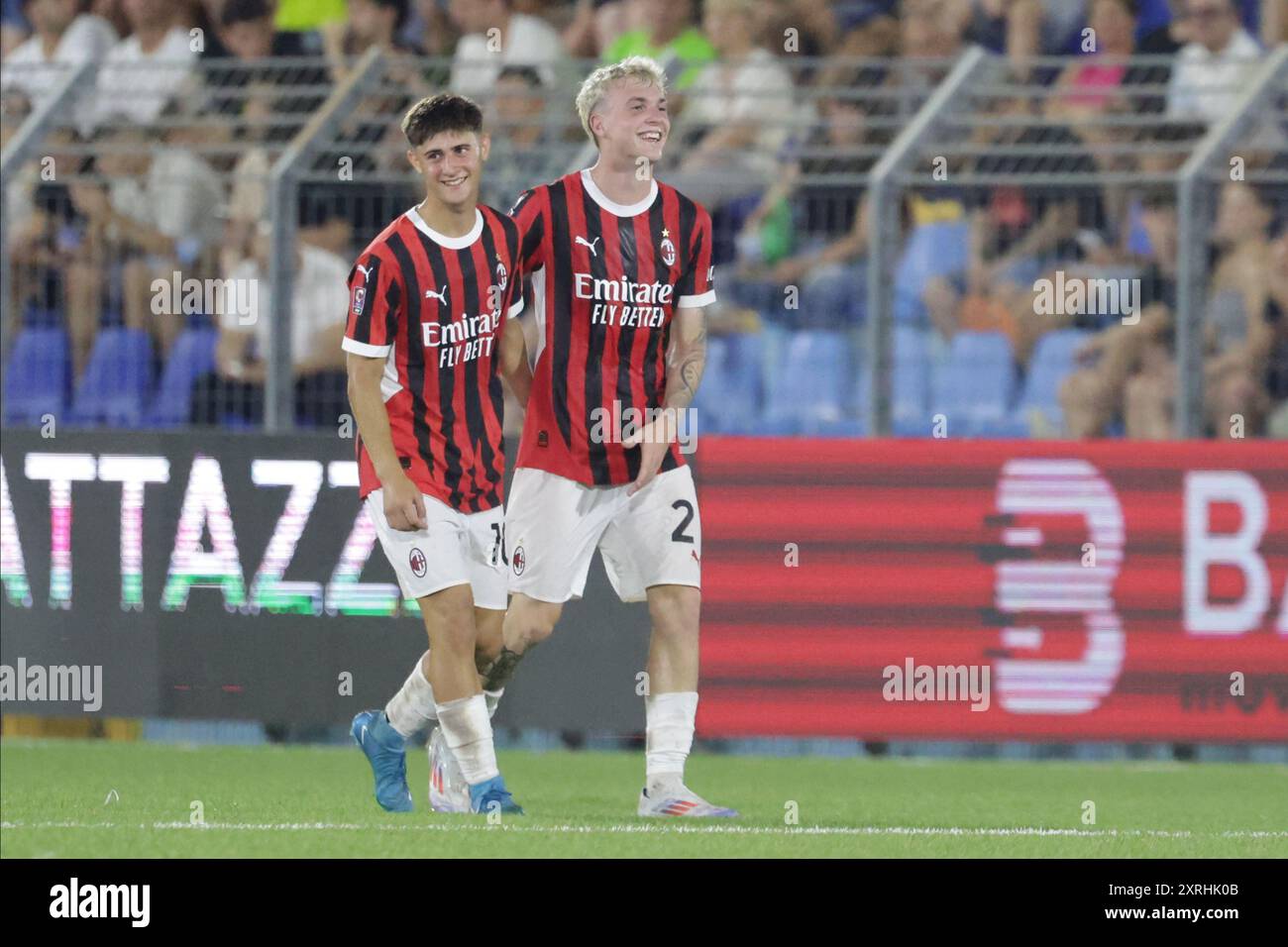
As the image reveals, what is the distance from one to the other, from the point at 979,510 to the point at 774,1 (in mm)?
3987

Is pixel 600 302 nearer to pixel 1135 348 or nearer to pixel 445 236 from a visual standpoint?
pixel 445 236

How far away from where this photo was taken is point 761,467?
10.6 m

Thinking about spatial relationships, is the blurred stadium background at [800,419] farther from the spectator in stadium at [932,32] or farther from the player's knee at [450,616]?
the player's knee at [450,616]

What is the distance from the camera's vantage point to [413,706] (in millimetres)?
8078

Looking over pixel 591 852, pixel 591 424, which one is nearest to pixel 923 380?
pixel 591 424

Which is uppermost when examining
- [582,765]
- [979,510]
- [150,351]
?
[150,351]

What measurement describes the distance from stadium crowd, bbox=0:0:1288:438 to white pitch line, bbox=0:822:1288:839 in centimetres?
324

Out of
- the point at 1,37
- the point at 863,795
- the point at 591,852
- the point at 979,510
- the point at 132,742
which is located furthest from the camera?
the point at 1,37

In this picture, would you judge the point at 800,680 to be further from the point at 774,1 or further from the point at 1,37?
the point at 1,37

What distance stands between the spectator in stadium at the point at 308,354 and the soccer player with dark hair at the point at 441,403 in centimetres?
318

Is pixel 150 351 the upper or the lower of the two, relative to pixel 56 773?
upper

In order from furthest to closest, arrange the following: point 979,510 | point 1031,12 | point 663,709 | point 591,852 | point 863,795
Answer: point 1031,12, point 979,510, point 863,795, point 663,709, point 591,852

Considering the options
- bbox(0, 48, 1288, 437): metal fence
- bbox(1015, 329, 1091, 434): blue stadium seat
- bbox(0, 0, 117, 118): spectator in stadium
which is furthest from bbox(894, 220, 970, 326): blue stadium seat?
bbox(0, 0, 117, 118): spectator in stadium

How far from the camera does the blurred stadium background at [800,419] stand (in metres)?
10.4
